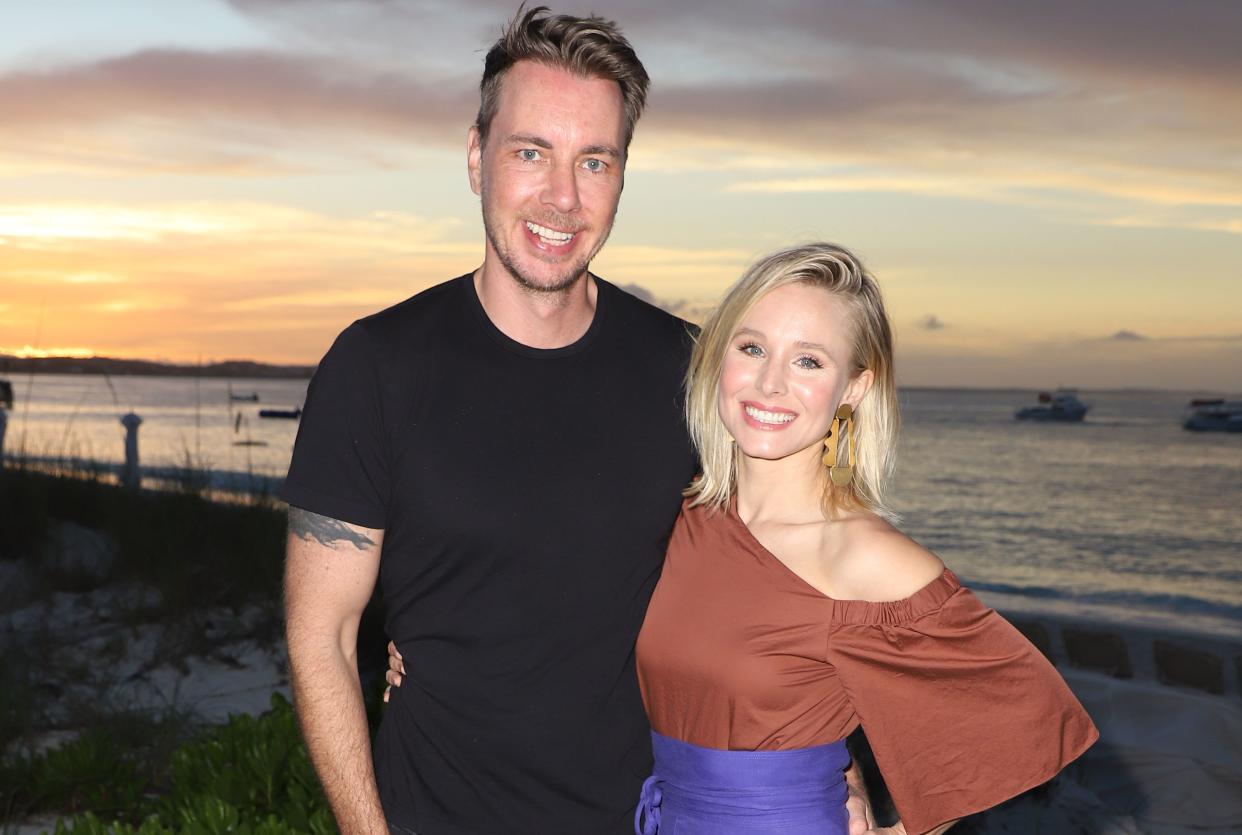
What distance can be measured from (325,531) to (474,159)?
3.66 feet

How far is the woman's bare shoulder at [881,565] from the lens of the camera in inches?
97.7

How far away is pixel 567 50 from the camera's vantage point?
111 inches

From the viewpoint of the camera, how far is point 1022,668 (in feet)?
8.15

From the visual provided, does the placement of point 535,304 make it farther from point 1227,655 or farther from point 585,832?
point 1227,655

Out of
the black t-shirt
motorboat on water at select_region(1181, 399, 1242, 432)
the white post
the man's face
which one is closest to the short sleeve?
the black t-shirt

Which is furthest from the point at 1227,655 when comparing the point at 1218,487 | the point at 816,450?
the point at 1218,487

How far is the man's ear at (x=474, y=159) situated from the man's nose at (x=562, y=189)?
Answer: 293 millimetres

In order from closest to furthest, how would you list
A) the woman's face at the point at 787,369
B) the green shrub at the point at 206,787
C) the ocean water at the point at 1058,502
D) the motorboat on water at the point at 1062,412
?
the woman's face at the point at 787,369, the green shrub at the point at 206,787, the ocean water at the point at 1058,502, the motorboat on water at the point at 1062,412

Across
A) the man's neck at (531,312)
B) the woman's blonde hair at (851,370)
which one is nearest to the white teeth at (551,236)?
the man's neck at (531,312)

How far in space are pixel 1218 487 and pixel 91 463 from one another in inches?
1418

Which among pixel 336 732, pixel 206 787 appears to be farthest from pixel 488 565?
pixel 206 787

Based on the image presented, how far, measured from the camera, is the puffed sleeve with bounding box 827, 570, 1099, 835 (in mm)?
2467

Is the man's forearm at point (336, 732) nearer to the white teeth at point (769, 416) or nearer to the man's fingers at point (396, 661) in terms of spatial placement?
the man's fingers at point (396, 661)

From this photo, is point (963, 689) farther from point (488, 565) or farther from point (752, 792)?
point (488, 565)
